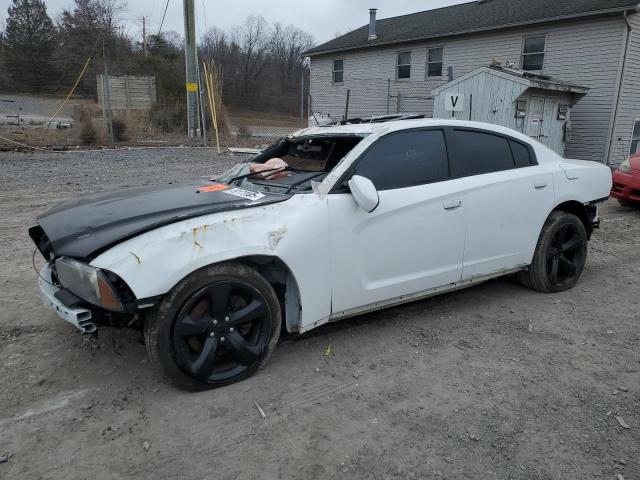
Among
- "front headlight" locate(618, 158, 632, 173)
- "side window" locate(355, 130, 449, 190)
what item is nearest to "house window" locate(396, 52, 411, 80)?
"front headlight" locate(618, 158, 632, 173)

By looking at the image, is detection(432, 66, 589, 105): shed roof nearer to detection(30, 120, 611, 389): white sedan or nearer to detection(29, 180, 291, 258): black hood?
detection(30, 120, 611, 389): white sedan

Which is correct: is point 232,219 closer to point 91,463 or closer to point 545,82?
point 91,463

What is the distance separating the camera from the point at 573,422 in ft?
8.63

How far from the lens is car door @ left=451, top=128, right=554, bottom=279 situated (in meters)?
3.77

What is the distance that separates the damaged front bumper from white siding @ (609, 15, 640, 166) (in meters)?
15.5

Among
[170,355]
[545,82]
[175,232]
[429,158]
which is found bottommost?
[170,355]

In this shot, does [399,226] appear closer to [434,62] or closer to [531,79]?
[531,79]

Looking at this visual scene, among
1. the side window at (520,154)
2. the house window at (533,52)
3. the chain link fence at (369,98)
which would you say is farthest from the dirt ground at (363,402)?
the chain link fence at (369,98)

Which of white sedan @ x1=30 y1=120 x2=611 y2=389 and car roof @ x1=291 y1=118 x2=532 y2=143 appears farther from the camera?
car roof @ x1=291 y1=118 x2=532 y2=143

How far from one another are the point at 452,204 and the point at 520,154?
1.05 meters

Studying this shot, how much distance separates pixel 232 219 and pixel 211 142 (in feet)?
50.6

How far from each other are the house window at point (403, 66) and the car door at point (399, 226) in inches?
726

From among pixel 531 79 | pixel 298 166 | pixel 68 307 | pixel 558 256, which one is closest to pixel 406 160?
pixel 298 166

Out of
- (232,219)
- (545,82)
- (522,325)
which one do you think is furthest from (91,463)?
(545,82)
